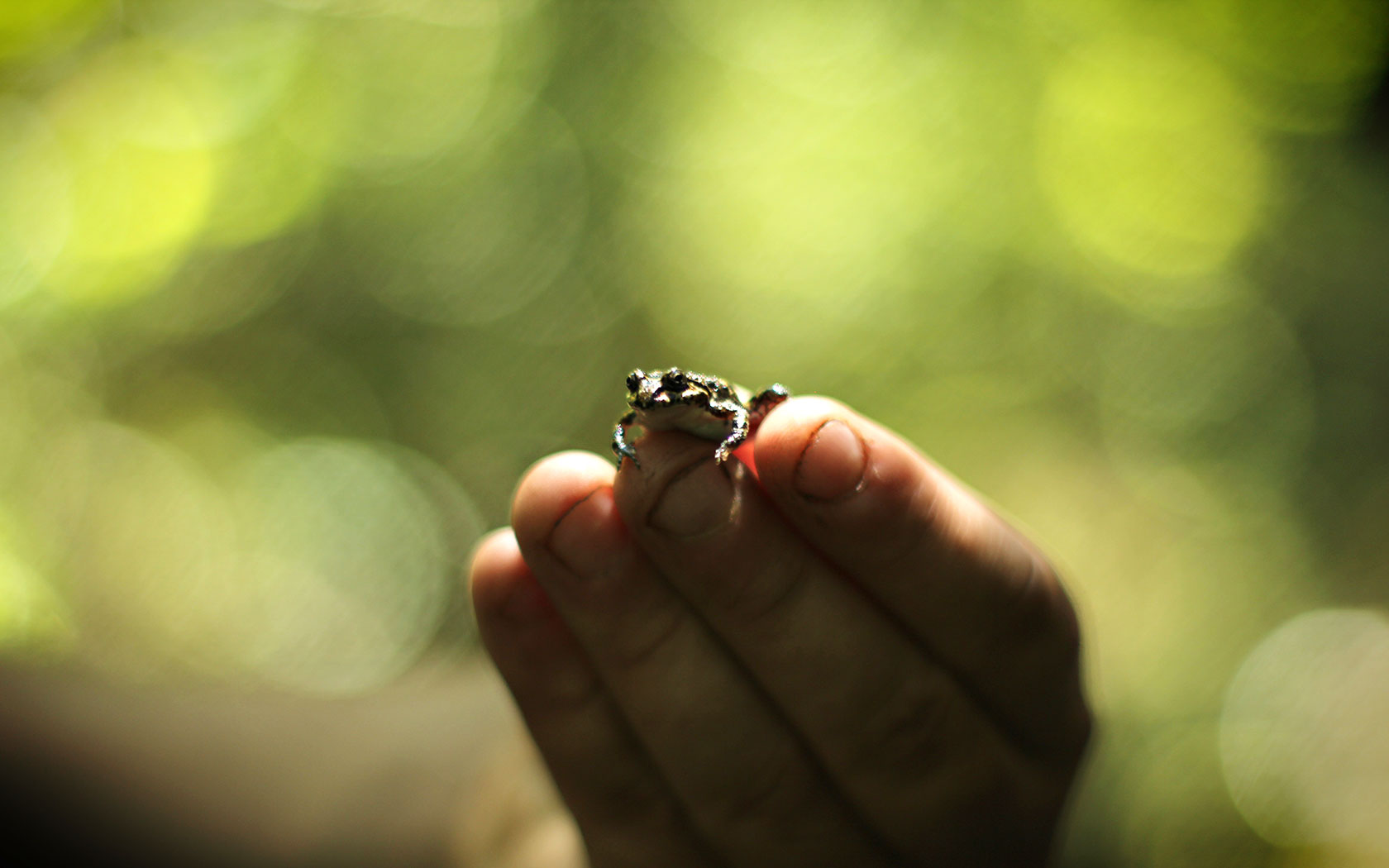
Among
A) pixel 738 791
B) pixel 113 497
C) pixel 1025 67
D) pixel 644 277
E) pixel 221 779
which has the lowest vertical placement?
pixel 738 791

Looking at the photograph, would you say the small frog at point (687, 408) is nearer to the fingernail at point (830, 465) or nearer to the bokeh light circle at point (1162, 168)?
the fingernail at point (830, 465)

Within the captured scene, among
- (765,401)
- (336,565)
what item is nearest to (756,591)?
(765,401)

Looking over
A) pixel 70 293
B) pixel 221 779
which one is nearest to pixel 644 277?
pixel 221 779

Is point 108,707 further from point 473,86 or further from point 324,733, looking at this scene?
point 473,86

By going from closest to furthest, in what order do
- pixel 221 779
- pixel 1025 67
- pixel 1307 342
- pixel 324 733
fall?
pixel 221 779, pixel 324 733, pixel 1307 342, pixel 1025 67

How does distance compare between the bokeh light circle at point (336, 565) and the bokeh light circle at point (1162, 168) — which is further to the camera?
the bokeh light circle at point (336, 565)

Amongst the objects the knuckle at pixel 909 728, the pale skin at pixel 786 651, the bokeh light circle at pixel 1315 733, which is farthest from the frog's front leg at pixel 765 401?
the bokeh light circle at pixel 1315 733

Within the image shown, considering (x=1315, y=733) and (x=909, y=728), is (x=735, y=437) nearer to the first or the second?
(x=909, y=728)
